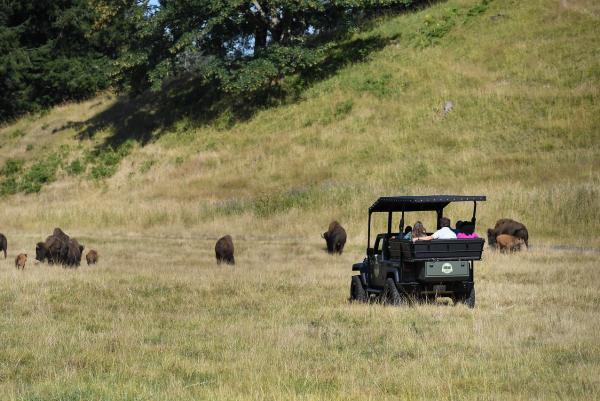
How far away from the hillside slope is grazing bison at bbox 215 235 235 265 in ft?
21.9

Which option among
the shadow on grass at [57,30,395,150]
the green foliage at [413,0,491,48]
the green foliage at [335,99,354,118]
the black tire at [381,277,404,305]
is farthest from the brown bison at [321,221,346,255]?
the green foliage at [413,0,491,48]

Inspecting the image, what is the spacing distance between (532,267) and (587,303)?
552 cm

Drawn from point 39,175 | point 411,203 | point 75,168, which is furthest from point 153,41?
point 411,203

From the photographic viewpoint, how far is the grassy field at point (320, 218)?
964cm

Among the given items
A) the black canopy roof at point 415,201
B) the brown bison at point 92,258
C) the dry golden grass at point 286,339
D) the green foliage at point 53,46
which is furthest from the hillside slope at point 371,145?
the dry golden grass at point 286,339

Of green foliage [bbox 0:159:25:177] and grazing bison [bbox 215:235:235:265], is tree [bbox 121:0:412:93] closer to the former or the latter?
green foliage [bbox 0:159:25:177]

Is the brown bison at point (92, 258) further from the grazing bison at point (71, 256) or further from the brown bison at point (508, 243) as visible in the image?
the brown bison at point (508, 243)

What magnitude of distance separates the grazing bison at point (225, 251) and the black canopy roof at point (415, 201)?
7.17 m

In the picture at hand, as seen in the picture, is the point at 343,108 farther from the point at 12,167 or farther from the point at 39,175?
the point at 12,167

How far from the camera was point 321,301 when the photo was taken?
15570 millimetres

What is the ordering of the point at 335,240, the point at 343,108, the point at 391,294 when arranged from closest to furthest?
1. the point at 391,294
2. the point at 335,240
3. the point at 343,108

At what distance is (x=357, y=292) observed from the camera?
1574cm

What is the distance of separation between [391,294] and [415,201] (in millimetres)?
1617

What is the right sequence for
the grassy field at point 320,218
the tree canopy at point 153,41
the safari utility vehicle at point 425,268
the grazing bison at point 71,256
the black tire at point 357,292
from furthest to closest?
1. the tree canopy at point 153,41
2. the grazing bison at point 71,256
3. the black tire at point 357,292
4. the safari utility vehicle at point 425,268
5. the grassy field at point 320,218
